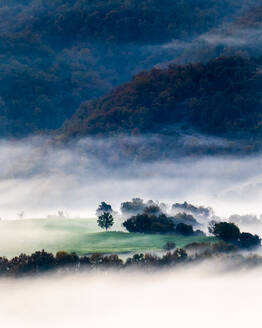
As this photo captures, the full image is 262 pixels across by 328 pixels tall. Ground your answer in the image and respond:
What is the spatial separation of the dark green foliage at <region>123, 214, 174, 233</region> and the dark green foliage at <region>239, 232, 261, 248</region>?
1.64m

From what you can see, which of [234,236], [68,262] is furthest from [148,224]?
[68,262]

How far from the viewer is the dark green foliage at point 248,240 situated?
17.2 metres

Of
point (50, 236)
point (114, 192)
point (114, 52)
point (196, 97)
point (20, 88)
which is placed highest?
point (114, 52)

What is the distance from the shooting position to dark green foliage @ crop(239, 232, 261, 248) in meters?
17.2

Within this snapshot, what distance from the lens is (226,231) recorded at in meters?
17.7

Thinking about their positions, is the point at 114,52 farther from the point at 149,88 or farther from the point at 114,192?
the point at 114,192

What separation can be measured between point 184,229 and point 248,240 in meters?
1.60

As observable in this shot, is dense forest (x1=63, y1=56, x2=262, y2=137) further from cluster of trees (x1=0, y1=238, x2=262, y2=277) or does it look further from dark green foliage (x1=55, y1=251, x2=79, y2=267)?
dark green foliage (x1=55, y1=251, x2=79, y2=267)

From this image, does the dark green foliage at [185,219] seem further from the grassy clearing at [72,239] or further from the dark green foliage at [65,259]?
the dark green foliage at [65,259]

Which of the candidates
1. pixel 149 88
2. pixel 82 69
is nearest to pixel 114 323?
pixel 149 88

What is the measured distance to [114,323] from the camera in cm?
1328

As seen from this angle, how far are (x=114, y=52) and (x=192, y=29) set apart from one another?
572cm

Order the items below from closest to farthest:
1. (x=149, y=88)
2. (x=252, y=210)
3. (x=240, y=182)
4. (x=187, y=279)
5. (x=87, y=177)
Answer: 1. (x=187, y=279)
2. (x=252, y=210)
3. (x=240, y=182)
4. (x=87, y=177)
5. (x=149, y=88)

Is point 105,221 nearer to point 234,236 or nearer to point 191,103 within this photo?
point 234,236
